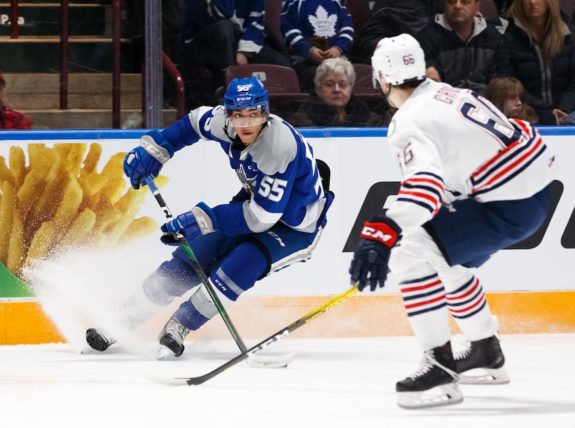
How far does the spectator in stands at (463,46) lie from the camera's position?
5.82 m

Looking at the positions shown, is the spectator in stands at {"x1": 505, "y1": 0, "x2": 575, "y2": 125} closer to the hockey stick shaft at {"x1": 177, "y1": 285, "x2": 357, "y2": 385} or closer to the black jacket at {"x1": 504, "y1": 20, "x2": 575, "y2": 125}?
the black jacket at {"x1": 504, "y1": 20, "x2": 575, "y2": 125}

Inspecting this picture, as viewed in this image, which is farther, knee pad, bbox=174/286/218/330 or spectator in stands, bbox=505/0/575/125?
spectator in stands, bbox=505/0/575/125

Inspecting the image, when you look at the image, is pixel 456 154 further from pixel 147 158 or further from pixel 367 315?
pixel 367 315

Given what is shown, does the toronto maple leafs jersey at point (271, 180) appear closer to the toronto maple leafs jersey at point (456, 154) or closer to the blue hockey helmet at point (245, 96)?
the blue hockey helmet at point (245, 96)

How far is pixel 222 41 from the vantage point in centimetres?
570

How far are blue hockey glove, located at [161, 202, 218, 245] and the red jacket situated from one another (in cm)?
91

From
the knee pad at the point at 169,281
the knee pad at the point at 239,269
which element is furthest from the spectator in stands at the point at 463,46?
the knee pad at the point at 169,281

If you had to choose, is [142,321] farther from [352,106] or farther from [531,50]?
[531,50]

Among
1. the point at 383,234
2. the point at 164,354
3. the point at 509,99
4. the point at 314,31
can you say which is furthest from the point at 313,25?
the point at 383,234

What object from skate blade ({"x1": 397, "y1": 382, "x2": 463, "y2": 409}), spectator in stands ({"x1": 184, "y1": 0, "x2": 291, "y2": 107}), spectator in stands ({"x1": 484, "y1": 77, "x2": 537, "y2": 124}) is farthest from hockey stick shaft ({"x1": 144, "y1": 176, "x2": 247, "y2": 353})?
spectator in stands ({"x1": 484, "y1": 77, "x2": 537, "y2": 124})

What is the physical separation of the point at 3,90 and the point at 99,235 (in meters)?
0.68

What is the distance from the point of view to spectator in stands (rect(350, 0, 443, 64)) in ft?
19.0

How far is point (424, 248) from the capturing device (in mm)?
3953

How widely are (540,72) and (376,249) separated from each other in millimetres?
2436
